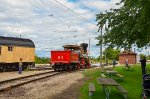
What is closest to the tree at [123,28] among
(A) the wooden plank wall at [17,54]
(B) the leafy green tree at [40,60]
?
(A) the wooden plank wall at [17,54]

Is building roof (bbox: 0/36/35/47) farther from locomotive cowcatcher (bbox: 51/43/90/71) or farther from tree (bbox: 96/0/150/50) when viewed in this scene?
tree (bbox: 96/0/150/50)

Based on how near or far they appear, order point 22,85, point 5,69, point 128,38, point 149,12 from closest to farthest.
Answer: point 149,12 → point 22,85 → point 128,38 → point 5,69

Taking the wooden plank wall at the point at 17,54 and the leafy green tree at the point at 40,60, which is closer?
the wooden plank wall at the point at 17,54

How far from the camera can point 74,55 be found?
4516 centimetres

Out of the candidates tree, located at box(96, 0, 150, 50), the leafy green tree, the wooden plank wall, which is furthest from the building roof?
the leafy green tree

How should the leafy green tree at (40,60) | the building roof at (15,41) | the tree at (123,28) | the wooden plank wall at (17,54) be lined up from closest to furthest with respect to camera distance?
the tree at (123,28), the wooden plank wall at (17,54), the building roof at (15,41), the leafy green tree at (40,60)

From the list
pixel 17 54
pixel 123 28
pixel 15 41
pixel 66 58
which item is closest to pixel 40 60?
pixel 15 41

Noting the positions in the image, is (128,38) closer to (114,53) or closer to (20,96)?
(20,96)

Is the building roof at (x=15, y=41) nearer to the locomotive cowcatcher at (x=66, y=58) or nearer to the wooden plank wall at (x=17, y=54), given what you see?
the wooden plank wall at (x=17, y=54)

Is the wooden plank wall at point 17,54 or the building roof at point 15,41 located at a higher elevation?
the building roof at point 15,41

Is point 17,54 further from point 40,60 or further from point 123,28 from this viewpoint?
point 40,60

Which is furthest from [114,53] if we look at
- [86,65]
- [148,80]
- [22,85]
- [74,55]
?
[148,80]

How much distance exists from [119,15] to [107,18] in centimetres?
160

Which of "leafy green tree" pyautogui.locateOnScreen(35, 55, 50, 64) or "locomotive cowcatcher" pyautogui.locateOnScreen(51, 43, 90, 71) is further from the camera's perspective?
"leafy green tree" pyautogui.locateOnScreen(35, 55, 50, 64)
